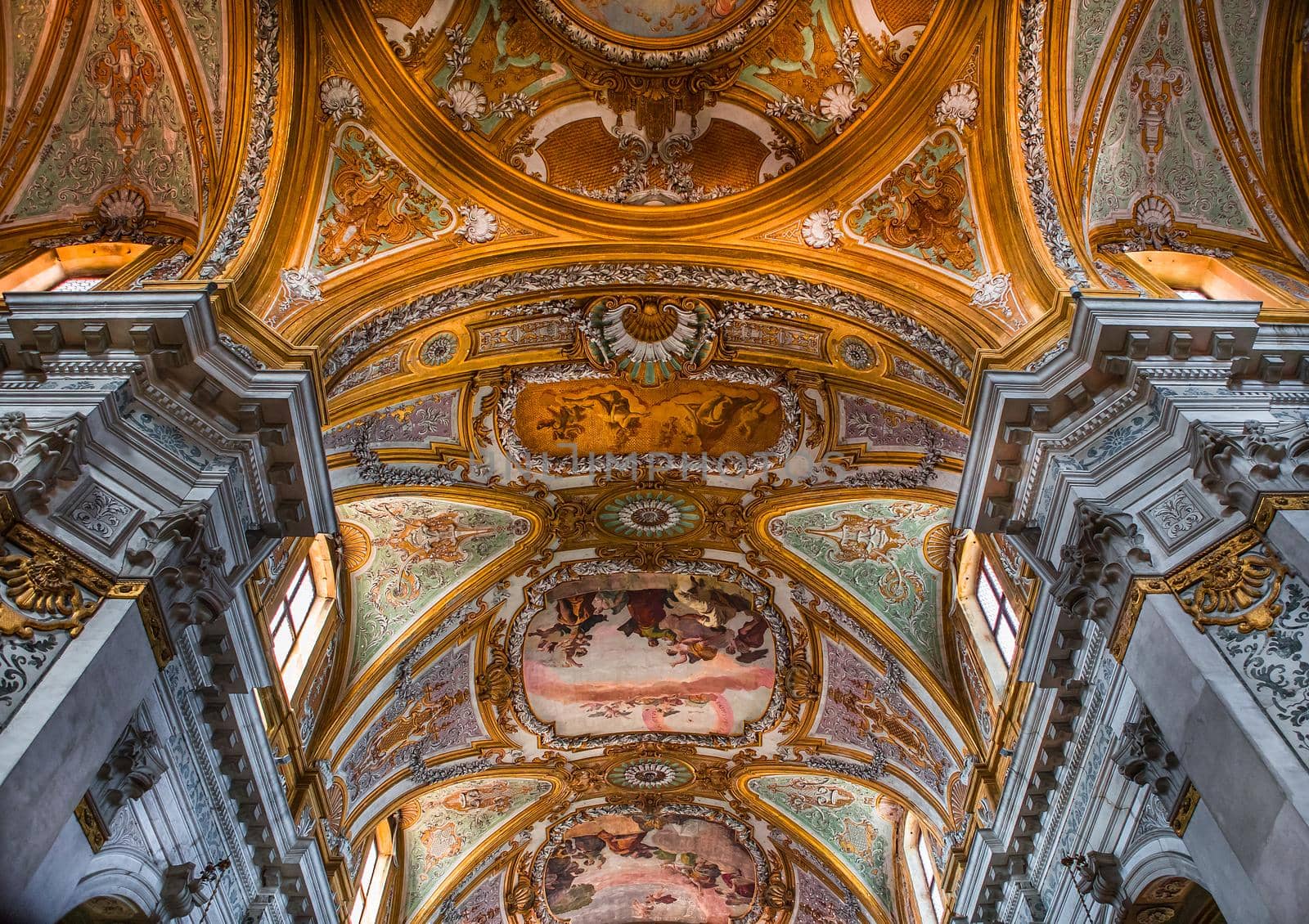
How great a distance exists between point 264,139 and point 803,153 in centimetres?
608

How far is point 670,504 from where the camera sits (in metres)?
15.1

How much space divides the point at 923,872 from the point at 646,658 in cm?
561

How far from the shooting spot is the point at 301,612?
42.7ft

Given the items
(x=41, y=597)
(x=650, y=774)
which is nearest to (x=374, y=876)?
(x=650, y=774)

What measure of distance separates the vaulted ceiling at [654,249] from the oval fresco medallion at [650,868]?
4906 mm

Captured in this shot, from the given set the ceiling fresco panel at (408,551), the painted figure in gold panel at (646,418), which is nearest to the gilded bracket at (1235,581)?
the painted figure in gold panel at (646,418)

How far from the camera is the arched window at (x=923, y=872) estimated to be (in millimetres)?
16078

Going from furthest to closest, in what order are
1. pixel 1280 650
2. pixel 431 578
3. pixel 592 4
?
pixel 431 578, pixel 592 4, pixel 1280 650

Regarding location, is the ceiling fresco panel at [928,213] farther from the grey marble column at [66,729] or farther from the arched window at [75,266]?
the grey marble column at [66,729]

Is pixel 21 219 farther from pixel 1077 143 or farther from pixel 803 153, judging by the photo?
pixel 1077 143

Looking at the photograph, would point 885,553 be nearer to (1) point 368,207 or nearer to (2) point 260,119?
(1) point 368,207

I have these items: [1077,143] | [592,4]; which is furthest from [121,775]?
[1077,143]

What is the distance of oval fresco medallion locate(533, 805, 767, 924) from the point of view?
2022 cm

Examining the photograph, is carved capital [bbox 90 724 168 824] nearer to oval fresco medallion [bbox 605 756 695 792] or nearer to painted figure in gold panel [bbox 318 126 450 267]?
painted figure in gold panel [bbox 318 126 450 267]
